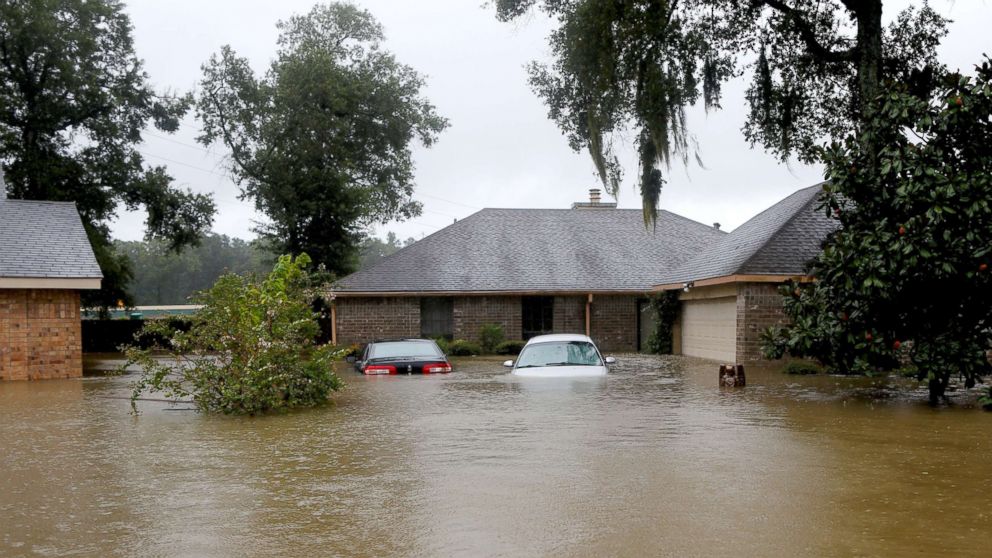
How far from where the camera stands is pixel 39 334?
22344mm

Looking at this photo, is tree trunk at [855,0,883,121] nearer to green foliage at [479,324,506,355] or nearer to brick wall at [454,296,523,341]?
green foliage at [479,324,506,355]

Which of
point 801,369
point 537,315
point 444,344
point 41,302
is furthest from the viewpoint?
point 537,315

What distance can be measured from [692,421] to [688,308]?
56.9 feet

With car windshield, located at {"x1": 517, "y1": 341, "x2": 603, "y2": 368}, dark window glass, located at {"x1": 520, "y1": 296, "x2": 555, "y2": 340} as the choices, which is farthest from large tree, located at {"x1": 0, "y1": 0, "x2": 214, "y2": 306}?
car windshield, located at {"x1": 517, "y1": 341, "x2": 603, "y2": 368}

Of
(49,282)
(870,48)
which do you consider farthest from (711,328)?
(49,282)

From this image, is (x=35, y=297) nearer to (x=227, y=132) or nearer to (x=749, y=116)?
(x=749, y=116)

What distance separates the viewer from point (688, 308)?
29.6 m

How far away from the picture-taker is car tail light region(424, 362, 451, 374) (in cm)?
2002

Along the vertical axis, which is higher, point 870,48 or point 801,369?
point 870,48

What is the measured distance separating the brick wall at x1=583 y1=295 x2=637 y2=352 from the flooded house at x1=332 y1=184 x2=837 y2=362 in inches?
1.4

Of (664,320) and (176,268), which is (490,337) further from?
(176,268)

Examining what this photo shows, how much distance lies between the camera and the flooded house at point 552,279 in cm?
2883

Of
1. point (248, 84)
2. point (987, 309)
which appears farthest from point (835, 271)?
point (248, 84)

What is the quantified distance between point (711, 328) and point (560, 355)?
11.0 metres
